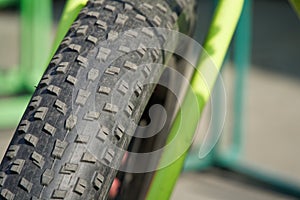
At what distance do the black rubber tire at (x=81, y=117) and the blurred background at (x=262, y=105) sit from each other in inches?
79.2

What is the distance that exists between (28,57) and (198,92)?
9.03 ft

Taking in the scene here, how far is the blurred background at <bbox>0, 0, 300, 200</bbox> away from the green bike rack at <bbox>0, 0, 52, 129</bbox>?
0.14 meters

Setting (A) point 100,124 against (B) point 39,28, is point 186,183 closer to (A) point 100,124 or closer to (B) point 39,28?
(B) point 39,28

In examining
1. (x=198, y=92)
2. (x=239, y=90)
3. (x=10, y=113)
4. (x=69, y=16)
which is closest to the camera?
(x=198, y=92)

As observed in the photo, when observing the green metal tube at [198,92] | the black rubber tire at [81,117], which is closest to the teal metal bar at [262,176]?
the green metal tube at [198,92]

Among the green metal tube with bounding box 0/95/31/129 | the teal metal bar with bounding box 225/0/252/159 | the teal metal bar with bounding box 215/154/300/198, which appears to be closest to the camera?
the teal metal bar with bounding box 215/154/300/198

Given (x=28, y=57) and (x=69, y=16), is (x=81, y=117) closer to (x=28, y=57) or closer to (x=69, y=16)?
(x=69, y=16)

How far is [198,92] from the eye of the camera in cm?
130

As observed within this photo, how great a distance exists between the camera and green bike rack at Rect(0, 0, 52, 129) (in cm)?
373

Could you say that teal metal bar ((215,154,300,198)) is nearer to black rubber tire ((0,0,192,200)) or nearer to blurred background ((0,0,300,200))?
blurred background ((0,0,300,200))

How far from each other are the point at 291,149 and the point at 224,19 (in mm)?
2370

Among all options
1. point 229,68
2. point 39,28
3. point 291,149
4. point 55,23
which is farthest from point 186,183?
point 55,23

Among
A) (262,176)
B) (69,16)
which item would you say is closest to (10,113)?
(262,176)

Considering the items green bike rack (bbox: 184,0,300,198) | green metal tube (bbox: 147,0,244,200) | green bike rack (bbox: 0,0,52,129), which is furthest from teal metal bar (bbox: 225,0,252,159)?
green metal tube (bbox: 147,0,244,200)
